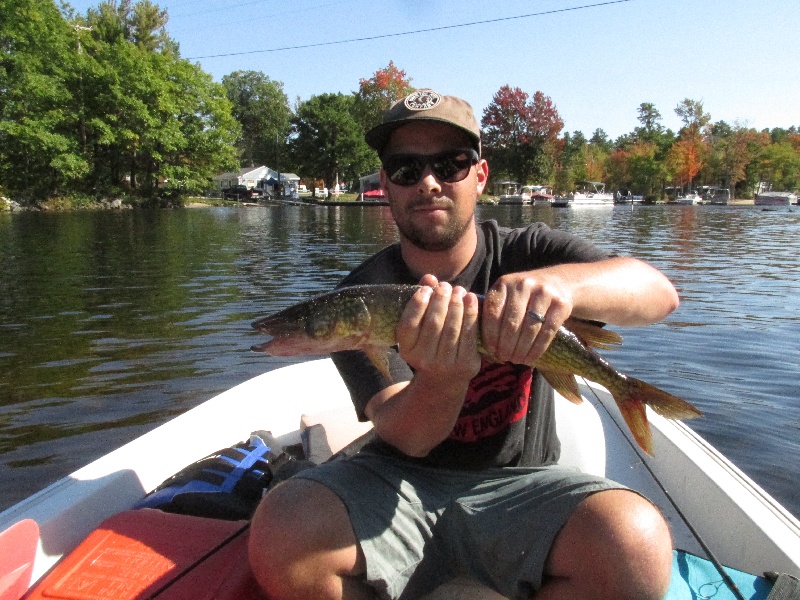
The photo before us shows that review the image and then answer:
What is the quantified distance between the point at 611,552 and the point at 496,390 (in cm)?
82

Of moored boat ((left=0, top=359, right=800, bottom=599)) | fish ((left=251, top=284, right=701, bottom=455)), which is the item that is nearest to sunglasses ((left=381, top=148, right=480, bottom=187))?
fish ((left=251, top=284, right=701, bottom=455))

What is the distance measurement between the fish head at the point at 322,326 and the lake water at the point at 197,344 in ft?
11.6

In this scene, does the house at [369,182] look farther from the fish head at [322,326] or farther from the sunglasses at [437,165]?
the fish head at [322,326]

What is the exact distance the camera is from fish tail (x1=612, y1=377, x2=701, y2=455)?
227cm

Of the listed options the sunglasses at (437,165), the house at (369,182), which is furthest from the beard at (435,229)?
the house at (369,182)

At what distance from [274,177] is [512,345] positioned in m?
91.0

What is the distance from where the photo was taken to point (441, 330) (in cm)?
216

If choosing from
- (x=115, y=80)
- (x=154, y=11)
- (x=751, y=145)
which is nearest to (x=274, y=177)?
(x=154, y=11)

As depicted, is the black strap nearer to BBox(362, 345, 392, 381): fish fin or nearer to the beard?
BBox(362, 345, 392, 381): fish fin

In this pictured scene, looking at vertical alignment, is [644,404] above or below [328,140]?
below

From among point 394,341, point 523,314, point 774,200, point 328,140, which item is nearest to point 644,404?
point 523,314

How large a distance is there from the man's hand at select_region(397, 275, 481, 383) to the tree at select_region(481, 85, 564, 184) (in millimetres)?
86657

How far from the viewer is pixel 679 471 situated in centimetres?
335

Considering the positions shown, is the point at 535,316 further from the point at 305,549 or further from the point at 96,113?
the point at 96,113
